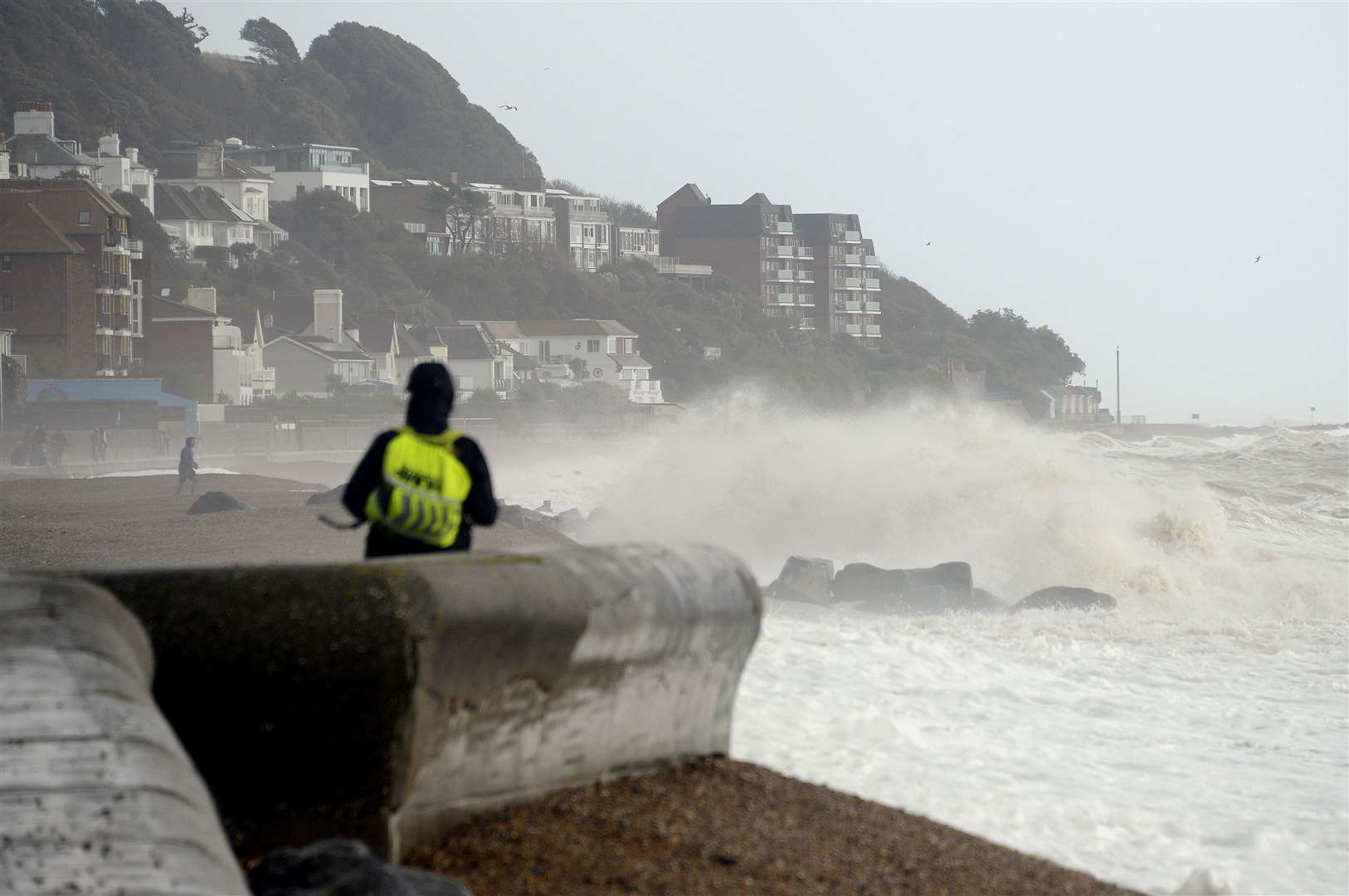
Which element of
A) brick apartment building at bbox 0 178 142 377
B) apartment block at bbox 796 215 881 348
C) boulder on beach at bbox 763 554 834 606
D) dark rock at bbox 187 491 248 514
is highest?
apartment block at bbox 796 215 881 348

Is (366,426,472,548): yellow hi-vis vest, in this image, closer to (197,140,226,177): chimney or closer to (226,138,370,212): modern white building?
(197,140,226,177): chimney

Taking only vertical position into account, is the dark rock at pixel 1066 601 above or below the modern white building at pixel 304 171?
below

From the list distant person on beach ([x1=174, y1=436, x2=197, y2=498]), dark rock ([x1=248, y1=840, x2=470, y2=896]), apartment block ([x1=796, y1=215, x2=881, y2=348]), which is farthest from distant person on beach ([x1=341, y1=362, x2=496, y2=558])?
A: apartment block ([x1=796, y1=215, x2=881, y2=348])

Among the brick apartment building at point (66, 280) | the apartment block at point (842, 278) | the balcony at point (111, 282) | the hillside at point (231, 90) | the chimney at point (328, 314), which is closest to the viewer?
the brick apartment building at point (66, 280)

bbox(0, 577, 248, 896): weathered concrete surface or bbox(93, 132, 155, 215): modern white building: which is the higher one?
bbox(93, 132, 155, 215): modern white building

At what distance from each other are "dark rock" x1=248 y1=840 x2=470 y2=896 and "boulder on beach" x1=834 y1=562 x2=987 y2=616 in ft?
58.6

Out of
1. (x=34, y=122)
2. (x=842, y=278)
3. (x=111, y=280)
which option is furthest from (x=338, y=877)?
(x=842, y=278)

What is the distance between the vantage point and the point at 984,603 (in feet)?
72.9

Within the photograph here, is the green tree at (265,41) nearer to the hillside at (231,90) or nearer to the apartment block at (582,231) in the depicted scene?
the hillside at (231,90)

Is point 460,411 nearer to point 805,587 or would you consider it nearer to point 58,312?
point 58,312

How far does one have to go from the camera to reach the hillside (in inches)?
4676

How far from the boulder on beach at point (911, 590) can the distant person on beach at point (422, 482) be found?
16.5 m

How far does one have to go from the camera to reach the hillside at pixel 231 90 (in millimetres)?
118769

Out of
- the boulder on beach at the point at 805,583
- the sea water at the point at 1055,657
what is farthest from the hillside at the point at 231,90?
the boulder on beach at the point at 805,583
